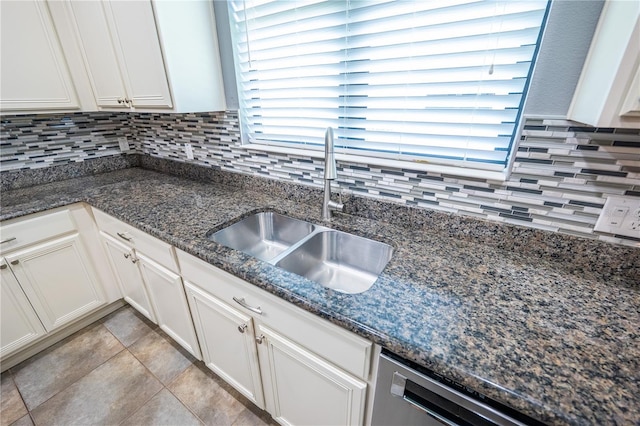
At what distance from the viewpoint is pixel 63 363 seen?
1.61 m

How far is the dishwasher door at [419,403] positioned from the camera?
22.9 inches

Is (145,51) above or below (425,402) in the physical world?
above

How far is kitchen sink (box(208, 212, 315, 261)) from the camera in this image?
135 centimetres

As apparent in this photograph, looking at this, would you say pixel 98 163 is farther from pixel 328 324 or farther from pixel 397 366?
pixel 397 366

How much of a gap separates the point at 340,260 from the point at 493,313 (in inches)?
26.0

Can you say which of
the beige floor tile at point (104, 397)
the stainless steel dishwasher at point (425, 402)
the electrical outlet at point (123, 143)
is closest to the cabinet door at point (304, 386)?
the stainless steel dishwasher at point (425, 402)

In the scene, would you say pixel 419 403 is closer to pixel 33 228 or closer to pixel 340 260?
pixel 340 260

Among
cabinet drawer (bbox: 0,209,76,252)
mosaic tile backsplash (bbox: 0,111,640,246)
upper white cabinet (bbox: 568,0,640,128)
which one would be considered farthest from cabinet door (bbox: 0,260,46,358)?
upper white cabinet (bbox: 568,0,640,128)

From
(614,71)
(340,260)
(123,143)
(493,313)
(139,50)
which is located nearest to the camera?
(614,71)

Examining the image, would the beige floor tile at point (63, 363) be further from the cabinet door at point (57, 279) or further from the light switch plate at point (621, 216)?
the light switch plate at point (621, 216)

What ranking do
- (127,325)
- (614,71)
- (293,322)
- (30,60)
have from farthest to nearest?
(127,325), (30,60), (293,322), (614,71)

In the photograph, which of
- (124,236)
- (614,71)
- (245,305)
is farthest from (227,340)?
(614,71)

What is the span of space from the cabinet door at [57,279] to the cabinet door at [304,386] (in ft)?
4.67

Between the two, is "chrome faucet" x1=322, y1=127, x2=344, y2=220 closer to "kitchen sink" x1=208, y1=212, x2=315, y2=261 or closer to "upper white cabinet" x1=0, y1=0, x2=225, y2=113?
"kitchen sink" x1=208, y1=212, x2=315, y2=261
